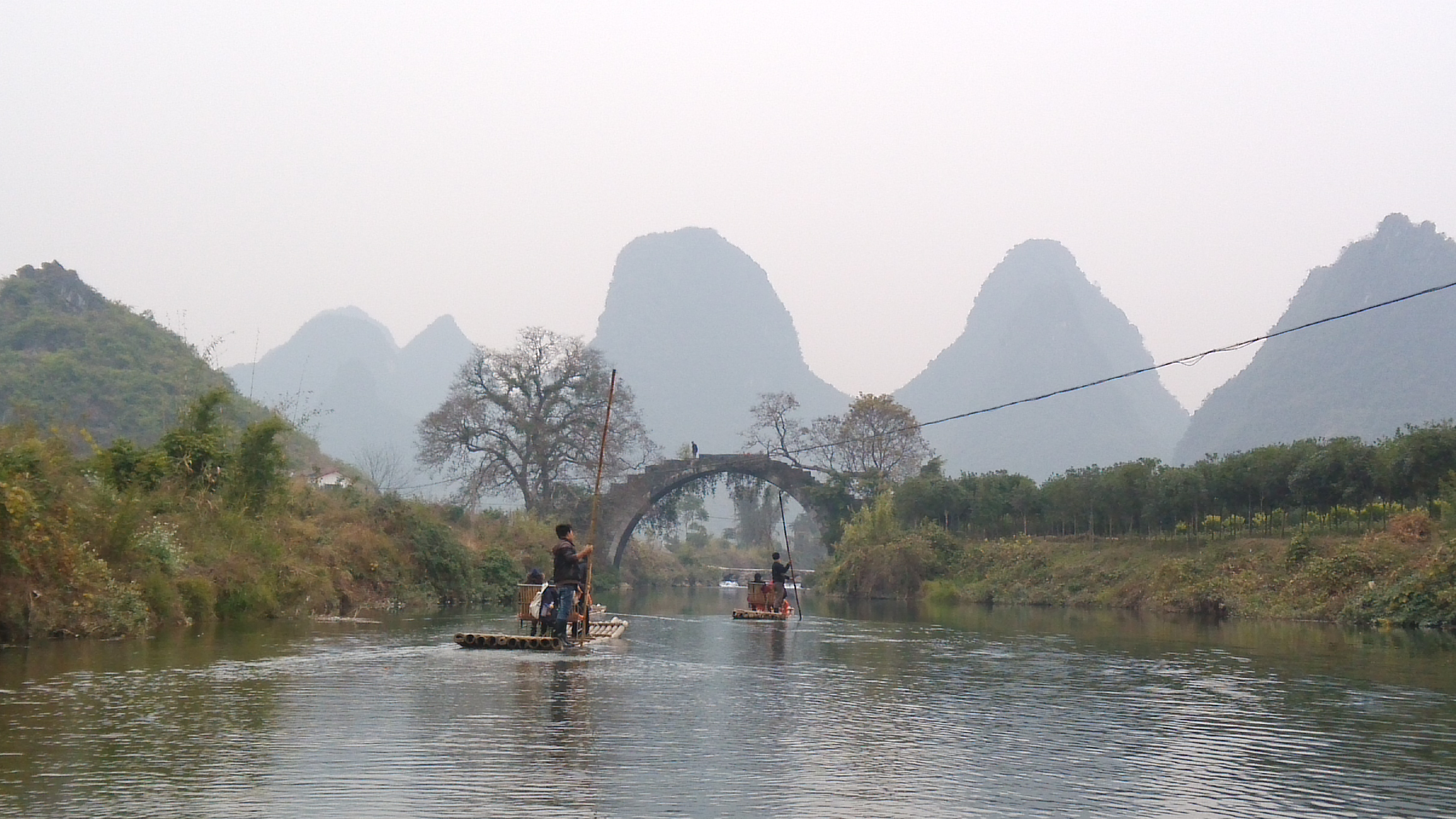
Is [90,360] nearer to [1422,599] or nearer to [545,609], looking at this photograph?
[545,609]

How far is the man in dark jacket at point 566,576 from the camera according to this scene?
18672mm

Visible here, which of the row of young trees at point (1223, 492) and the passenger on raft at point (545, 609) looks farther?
the row of young trees at point (1223, 492)

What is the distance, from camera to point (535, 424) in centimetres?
6359

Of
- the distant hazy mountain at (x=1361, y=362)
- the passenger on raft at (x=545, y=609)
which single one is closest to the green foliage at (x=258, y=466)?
the passenger on raft at (x=545, y=609)

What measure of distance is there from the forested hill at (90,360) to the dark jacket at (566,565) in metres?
42.5

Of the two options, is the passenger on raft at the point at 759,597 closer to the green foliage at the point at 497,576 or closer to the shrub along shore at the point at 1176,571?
the shrub along shore at the point at 1176,571

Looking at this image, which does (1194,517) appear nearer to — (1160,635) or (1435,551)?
(1435,551)

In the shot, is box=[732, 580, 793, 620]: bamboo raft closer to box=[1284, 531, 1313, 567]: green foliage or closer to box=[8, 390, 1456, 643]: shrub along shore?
box=[8, 390, 1456, 643]: shrub along shore

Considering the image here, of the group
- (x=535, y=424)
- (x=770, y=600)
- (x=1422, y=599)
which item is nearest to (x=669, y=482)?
(x=535, y=424)

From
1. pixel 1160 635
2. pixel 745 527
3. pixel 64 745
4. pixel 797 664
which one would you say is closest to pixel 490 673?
pixel 797 664

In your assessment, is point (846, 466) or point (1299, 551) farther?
point (846, 466)

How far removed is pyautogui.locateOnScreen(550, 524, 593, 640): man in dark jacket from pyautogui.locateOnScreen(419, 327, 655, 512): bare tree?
43440 millimetres

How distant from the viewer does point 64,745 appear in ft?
29.5

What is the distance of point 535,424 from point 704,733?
176ft
